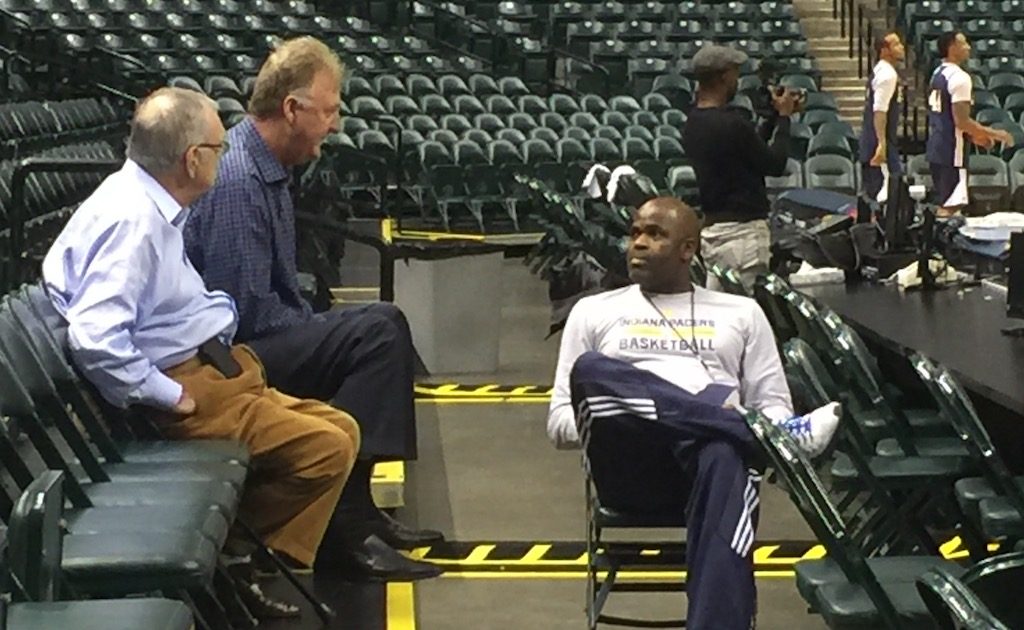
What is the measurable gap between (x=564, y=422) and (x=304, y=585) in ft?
3.31

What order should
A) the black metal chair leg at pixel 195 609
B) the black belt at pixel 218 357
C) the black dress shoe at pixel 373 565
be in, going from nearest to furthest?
the black metal chair leg at pixel 195 609 → the black belt at pixel 218 357 → the black dress shoe at pixel 373 565

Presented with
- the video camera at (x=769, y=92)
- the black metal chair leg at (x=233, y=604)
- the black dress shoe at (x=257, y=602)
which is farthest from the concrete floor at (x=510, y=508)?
the video camera at (x=769, y=92)

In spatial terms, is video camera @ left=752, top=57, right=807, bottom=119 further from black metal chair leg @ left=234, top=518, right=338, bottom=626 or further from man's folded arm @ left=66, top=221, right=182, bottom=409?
man's folded arm @ left=66, top=221, right=182, bottom=409

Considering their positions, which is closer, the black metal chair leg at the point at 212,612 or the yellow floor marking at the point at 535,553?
the black metal chair leg at the point at 212,612

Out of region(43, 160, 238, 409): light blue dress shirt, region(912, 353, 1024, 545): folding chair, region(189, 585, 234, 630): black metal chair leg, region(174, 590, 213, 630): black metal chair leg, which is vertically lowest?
region(189, 585, 234, 630): black metal chair leg

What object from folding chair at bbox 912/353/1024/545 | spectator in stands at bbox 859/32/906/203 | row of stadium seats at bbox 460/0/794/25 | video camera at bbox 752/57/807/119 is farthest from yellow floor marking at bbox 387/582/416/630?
row of stadium seats at bbox 460/0/794/25

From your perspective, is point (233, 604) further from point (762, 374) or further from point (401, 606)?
point (762, 374)

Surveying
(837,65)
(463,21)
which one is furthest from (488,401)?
(837,65)

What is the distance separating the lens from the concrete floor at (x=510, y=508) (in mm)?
4766

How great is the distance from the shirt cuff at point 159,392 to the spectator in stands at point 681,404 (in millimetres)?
867

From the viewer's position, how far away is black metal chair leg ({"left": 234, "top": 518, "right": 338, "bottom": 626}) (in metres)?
4.41

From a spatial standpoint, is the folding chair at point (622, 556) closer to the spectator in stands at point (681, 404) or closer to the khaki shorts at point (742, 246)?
the spectator in stands at point (681, 404)

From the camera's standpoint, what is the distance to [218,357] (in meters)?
4.34

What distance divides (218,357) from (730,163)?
3051 millimetres
